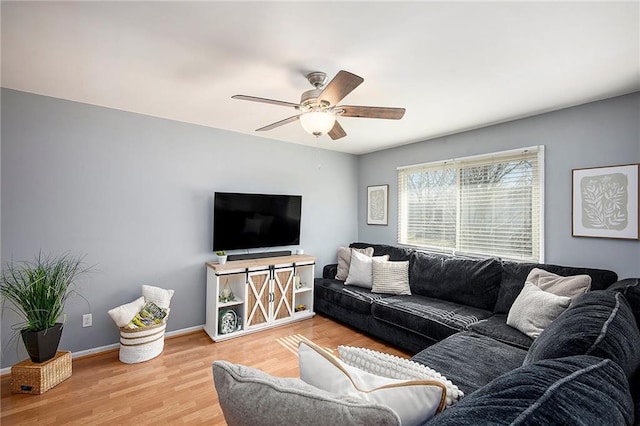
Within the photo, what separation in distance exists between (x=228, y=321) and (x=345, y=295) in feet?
4.63

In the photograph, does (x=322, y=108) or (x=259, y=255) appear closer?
(x=322, y=108)

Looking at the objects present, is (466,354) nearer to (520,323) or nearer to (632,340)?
(520,323)

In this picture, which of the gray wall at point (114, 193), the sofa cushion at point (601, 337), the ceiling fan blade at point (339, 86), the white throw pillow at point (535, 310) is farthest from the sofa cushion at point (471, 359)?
the gray wall at point (114, 193)

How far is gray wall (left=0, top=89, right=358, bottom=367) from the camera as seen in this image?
8.43 ft

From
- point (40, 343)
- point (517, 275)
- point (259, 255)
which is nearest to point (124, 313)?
point (40, 343)

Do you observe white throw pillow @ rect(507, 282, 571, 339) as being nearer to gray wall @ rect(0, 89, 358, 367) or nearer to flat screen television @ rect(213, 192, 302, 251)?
flat screen television @ rect(213, 192, 302, 251)

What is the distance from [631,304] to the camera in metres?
1.45

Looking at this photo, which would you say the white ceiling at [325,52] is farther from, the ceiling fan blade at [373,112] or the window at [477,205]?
the window at [477,205]

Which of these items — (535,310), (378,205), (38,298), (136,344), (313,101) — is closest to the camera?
(313,101)

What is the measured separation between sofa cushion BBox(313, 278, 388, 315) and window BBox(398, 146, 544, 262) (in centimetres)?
118

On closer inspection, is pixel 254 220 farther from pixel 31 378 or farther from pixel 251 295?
pixel 31 378

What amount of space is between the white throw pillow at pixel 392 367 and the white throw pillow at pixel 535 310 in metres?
1.59

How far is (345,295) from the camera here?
3.62m

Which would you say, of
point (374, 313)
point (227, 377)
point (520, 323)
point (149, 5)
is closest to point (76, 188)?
point (149, 5)
